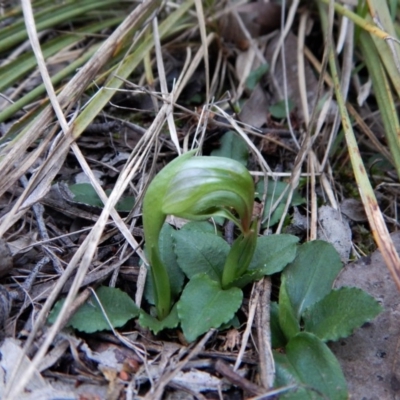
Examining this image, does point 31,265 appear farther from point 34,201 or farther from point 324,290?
point 324,290

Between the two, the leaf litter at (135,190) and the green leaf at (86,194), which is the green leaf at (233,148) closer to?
the leaf litter at (135,190)

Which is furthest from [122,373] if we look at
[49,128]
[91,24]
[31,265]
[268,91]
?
[91,24]

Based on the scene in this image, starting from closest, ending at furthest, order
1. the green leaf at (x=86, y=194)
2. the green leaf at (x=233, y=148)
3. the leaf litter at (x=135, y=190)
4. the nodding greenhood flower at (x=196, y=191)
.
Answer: the nodding greenhood flower at (x=196, y=191) → the leaf litter at (x=135, y=190) → the green leaf at (x=86, y=194) → the green leaf at (x=233, y=148)

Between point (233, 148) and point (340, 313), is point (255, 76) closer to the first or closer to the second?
point (233, 148)

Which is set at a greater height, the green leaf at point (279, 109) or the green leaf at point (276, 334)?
the green leaf at point (279, 109)

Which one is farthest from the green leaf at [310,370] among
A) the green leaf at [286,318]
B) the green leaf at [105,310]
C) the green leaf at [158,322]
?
the green leaf at [105,310]

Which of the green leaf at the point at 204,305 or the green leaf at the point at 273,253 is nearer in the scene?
the green leaf at the point at 204,305

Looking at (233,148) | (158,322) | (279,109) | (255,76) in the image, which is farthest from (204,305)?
(255,76)

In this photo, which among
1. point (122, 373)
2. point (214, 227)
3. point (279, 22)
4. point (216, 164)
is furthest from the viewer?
point (279, 22)
